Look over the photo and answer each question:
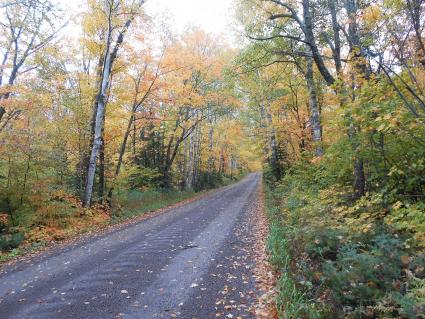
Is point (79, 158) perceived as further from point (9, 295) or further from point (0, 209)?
point (9, 295)

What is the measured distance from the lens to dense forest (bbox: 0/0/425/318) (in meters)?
4.46

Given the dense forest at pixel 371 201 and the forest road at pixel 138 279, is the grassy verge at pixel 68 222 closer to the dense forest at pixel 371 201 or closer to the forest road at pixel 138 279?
the forest road at pixel 138 279

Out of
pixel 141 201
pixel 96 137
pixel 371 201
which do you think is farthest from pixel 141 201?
pixel 371 201

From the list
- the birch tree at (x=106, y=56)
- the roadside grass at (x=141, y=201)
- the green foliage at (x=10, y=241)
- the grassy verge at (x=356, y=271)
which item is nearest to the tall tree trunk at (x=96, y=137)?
the birch tree at (x=106, y=56)

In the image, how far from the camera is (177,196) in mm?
22453

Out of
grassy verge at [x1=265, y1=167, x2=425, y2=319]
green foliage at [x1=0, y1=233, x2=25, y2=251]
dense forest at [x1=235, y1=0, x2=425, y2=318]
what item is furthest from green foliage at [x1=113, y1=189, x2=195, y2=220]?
grassy verge at [x1=265, y1=167, x2=425, y2=319]

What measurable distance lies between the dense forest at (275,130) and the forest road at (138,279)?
99 centimetres

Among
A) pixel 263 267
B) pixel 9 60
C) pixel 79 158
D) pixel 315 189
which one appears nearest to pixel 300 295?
pixel 263 267

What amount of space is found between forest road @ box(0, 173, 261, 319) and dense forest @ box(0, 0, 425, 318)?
3.25ft

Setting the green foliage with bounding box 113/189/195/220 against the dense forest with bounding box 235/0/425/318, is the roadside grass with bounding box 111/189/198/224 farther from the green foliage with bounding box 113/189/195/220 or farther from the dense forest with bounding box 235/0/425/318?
the dense forest with bounding box 235/0/425/318

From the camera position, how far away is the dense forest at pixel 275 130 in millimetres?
4461

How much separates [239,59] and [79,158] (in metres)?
8.42

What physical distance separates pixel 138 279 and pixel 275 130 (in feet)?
51.9

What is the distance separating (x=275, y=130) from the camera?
2044 centimetres
